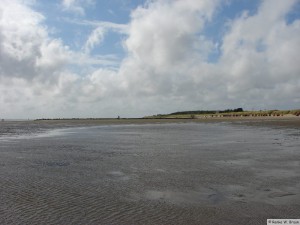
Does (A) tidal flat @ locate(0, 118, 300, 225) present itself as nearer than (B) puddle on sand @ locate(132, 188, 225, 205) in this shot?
Yes

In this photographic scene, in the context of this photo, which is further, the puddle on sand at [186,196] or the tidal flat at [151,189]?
the puddle on sand at [186,196]

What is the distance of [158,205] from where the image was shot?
8.77m

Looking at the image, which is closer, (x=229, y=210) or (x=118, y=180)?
(x=229, y=210)

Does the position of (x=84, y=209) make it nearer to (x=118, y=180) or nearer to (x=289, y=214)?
(x=118, y=180)

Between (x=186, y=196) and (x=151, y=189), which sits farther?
(x=151, y=189)

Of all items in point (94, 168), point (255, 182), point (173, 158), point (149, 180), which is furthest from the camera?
point (173, 158)

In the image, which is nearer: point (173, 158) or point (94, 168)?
point (94, 168)

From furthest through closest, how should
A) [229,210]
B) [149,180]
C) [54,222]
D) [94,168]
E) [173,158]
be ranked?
[173,158] → [94,168] → [149,180] → [229,210] → [54,222]

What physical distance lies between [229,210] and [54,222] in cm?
408

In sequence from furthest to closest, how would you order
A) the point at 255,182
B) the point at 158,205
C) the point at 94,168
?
the point at 94,168
the point at 255,182
the point at 158,205

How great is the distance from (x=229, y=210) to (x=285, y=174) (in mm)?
5191

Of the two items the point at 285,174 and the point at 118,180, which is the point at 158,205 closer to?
the point at 118,180

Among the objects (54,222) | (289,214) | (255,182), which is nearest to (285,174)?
(255,182)

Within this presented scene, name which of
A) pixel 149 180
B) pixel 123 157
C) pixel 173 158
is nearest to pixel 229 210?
pixel 149 180
